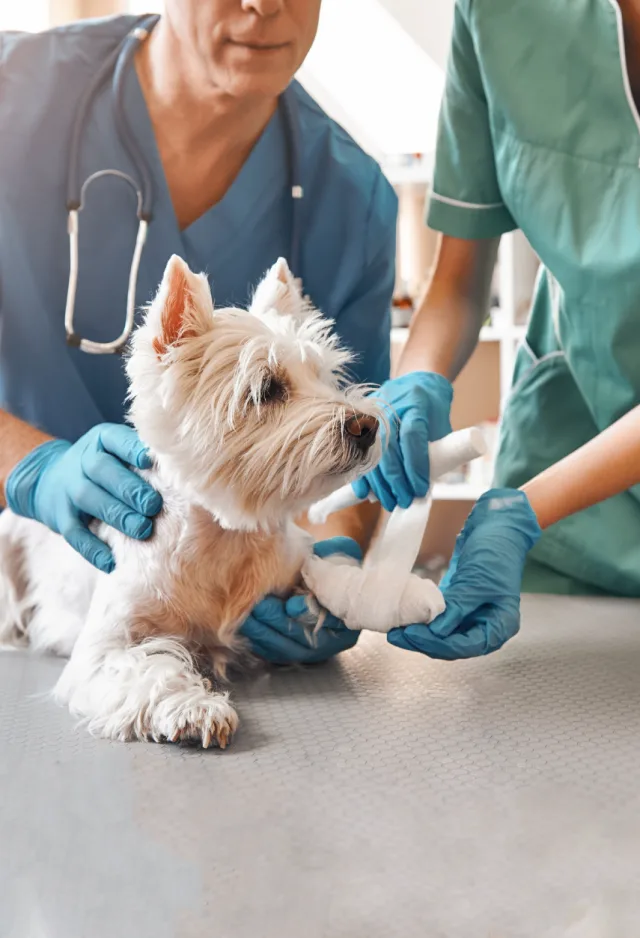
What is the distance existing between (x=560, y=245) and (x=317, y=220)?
34cm

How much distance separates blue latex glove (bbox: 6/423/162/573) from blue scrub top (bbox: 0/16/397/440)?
181 mm

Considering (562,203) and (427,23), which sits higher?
(427,23)

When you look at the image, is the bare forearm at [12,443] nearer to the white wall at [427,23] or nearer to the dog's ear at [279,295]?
the dog's ear at [279,295]

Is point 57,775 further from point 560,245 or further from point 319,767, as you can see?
point 560,245

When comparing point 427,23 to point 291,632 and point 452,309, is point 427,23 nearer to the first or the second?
point 452,309

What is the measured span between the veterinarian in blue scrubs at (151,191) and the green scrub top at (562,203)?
16 cm

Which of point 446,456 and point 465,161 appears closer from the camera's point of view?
point 446,456

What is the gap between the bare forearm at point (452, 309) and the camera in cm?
140

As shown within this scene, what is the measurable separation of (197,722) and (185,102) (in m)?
0.81

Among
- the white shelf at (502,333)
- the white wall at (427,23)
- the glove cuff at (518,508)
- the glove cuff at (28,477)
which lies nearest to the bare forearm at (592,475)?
the glove cuff at (518,508)

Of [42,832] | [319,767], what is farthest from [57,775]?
[319,767]

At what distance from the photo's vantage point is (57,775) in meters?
0.75

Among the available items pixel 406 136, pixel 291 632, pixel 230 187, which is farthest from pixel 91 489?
pixel 406 136

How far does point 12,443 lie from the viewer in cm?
116
